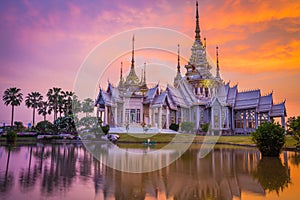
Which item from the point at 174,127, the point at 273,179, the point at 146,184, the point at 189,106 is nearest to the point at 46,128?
the point at 174,127

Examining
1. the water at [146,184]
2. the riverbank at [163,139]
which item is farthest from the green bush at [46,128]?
the water at [146,184]

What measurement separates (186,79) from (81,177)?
44.0 m

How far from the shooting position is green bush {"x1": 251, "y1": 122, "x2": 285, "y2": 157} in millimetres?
16891

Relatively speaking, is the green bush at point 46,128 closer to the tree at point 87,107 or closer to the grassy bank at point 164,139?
the grassy bank at point 164,139

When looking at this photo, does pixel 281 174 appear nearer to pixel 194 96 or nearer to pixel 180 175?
pixel 180 175

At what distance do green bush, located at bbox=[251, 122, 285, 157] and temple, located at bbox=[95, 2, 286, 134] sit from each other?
75.9ft

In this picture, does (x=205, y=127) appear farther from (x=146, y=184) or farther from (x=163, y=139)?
(x=146, y=184)

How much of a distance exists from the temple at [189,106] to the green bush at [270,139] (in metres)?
23.1

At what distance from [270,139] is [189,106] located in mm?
29260

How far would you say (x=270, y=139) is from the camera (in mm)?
16969

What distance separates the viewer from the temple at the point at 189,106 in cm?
4056

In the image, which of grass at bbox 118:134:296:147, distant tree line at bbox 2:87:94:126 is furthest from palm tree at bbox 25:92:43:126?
grass at bbox 118:134:296:147

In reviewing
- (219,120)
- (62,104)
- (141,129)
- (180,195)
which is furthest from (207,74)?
(180,195)

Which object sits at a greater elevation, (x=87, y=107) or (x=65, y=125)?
(x=87, y=107)
